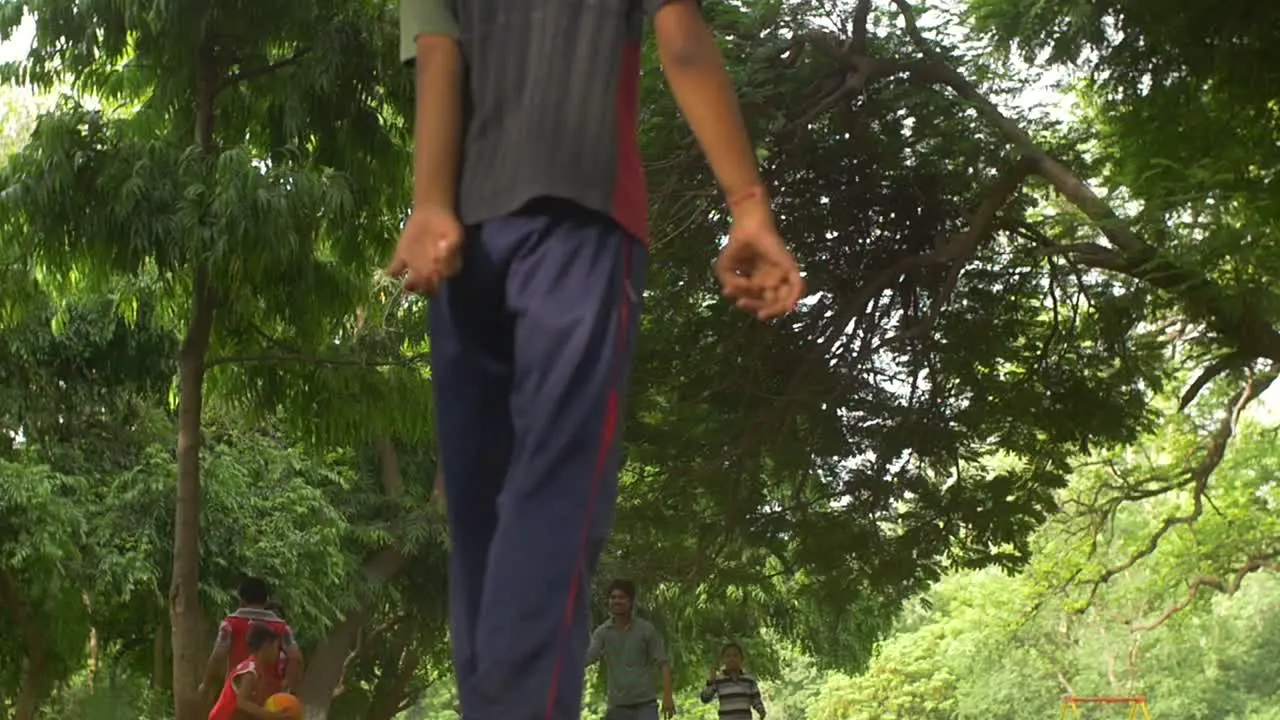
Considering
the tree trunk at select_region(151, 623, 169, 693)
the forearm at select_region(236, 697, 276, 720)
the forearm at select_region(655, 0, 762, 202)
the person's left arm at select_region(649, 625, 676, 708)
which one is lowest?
the forearm at select_region(655, 0, 762, 202)

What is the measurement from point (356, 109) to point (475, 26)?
10.6 metres

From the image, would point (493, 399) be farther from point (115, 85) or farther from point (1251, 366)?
point (1251, 366)

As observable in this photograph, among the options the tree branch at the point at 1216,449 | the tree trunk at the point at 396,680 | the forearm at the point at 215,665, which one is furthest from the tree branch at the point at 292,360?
the tree trunk at the point at 396,680

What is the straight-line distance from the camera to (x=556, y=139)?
6.30 feet

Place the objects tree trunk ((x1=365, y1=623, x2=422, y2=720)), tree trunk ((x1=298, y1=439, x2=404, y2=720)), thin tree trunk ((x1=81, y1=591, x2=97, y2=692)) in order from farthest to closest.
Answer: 1. tree trunk ((x1=365, y1=623, x2=422, y2=720))
2. tree trunk ((x1=298, y1=439, x2=404, y2=720))
3. thin tree trunk ((x1=81, y1=591, x2=97, y2=692))

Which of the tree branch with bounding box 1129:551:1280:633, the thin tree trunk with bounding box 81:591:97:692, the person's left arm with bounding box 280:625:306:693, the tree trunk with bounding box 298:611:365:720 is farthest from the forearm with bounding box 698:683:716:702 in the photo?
the tree branch with bounding box 1129:551:1280:633

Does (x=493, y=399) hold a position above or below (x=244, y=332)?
below

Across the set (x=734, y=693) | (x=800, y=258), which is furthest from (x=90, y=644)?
(x=800, y=258)

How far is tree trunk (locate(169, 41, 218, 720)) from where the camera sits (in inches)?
456

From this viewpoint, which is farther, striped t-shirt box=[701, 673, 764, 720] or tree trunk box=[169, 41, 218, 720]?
striped t-shirt box=[701, 673, 764, 720]

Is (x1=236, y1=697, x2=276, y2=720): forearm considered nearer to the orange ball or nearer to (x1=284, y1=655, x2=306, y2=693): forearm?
the orange ball

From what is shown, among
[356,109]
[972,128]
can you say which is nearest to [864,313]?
[972,128]

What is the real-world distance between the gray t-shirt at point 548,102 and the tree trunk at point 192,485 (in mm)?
9397

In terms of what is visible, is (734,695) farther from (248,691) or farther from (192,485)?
(248,691)
